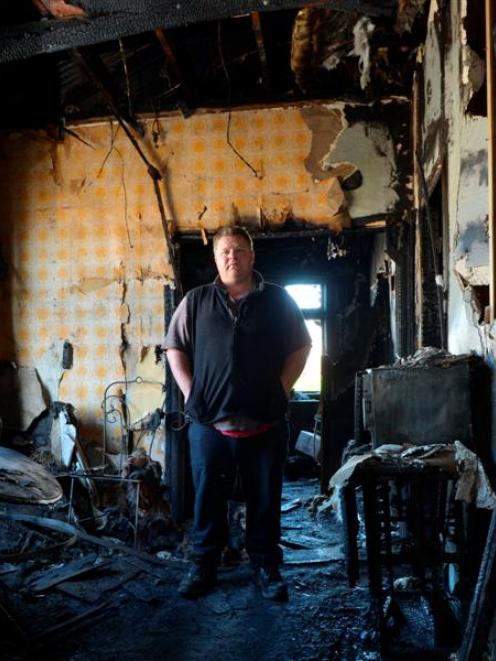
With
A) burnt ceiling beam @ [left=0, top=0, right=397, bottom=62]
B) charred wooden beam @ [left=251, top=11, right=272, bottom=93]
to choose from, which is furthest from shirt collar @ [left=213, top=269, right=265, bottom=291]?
charred wooden beam @ [left=251, top=11, right=272, bottom=93]

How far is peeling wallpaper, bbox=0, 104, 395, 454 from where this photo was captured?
4520 mm

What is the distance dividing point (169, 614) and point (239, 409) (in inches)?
40.2

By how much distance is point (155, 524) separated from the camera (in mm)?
4223

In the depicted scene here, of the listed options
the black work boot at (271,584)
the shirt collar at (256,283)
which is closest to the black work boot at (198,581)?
the black work boot at (271,584)

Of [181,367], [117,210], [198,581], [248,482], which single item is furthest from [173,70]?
[198,581]

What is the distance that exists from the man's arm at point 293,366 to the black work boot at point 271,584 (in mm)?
929

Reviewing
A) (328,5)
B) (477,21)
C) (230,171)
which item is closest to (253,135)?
(230,171)

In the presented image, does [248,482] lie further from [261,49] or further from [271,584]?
[261,49]

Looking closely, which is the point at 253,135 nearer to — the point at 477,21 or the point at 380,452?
the point at 477,21

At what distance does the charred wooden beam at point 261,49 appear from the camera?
→ 3.63 meters

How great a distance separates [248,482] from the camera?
120 inches

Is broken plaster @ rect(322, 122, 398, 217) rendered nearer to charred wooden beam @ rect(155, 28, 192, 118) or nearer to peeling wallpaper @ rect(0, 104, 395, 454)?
peeling wallpaper @ rect(0, 104, 395, 454)

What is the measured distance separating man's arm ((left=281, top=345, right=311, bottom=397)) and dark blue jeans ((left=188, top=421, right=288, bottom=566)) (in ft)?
0.78

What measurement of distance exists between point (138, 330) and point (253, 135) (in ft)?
5.88
